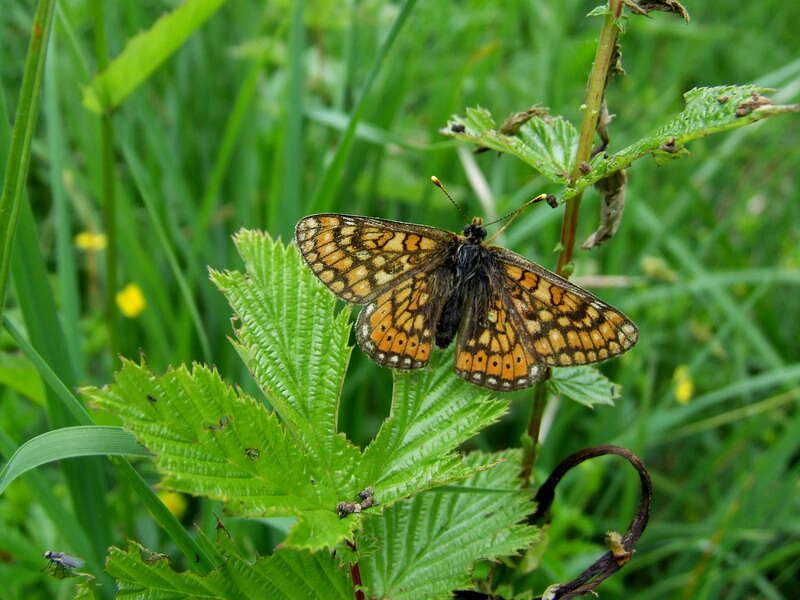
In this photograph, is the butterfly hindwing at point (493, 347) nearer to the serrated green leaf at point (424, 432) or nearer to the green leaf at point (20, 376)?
the serrated green leaf at point (424, 432)

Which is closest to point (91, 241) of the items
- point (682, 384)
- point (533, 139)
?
point (533, 139)

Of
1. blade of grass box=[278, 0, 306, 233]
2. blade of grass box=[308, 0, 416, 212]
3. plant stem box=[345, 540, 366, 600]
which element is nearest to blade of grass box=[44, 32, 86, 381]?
blade of grass box=[278, 0, 306, 233]

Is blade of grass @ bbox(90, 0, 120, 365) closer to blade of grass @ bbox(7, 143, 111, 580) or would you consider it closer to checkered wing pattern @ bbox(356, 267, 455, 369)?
blade of grass @ bbox(7, 143, 111, 580)

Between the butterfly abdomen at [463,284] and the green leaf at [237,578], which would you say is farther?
the butterfly abdomen at [463,284]

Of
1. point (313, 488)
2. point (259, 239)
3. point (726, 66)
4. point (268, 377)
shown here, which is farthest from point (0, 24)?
point (726, 66)

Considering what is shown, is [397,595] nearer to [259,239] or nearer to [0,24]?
[259,239]

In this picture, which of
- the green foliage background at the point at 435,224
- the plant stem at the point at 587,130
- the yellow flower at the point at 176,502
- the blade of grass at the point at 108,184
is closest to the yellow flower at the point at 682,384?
the green foliage background at the point at 435,224
